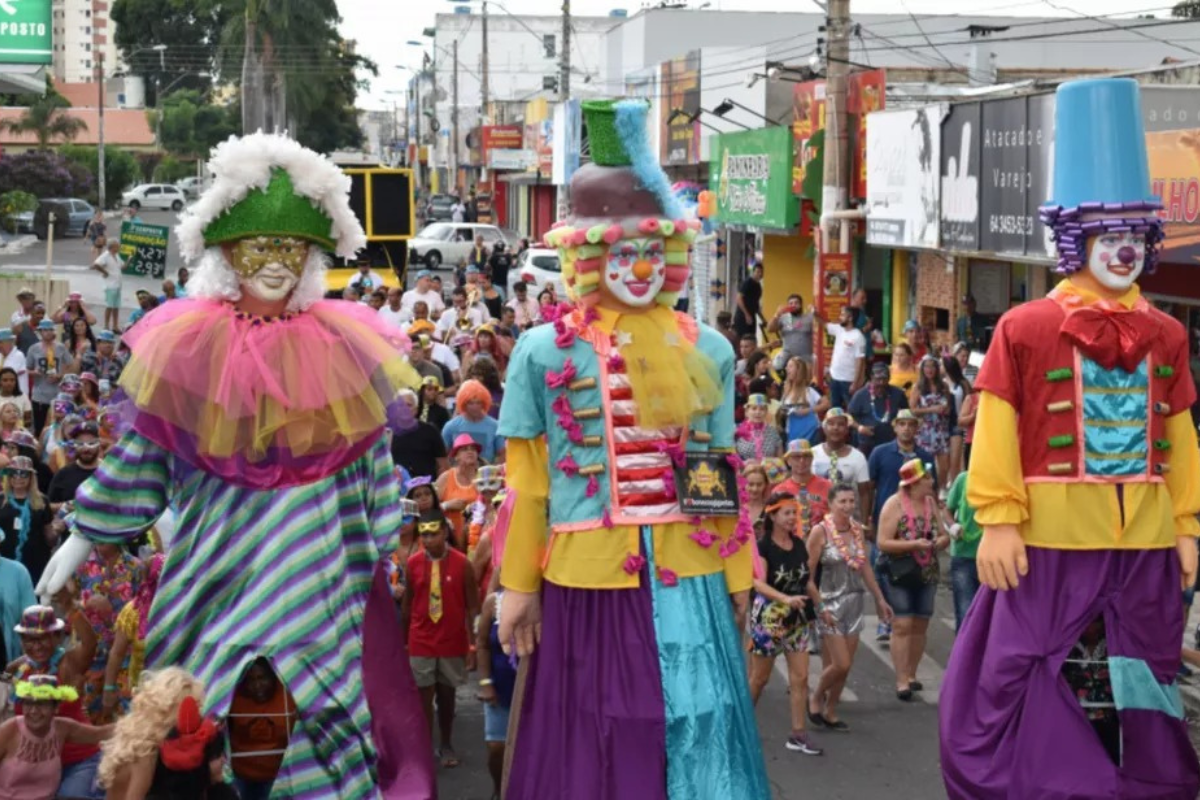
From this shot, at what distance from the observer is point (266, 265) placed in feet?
19.5

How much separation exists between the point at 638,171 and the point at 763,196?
23.0 meters

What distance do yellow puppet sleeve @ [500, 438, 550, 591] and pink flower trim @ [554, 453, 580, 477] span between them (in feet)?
0.37

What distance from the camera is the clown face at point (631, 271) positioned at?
6.37 metres

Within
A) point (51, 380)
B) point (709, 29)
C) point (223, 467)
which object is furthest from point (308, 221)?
point (709, 29)

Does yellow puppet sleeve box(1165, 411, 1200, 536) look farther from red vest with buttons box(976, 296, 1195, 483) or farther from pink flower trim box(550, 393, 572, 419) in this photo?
pink flower trim box(550, 393, 572, 419)

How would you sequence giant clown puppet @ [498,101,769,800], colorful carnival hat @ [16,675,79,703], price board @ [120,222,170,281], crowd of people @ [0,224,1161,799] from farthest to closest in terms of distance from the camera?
price board @ [120,222,170,281] → colorful carnival hat @ [16,675,79,703] → crowd of people @ [0,224,1161,799] → giant clown puppet @ [498,101,769,800]

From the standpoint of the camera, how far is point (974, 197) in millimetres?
20516

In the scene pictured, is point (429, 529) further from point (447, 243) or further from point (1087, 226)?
point (447, 243)

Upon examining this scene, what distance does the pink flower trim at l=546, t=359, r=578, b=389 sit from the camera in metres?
6.30

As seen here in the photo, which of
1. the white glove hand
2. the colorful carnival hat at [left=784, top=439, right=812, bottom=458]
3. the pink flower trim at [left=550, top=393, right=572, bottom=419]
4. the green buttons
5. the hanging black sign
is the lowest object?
the colorful carnival hat at [left=784, top=439, right=812, bottom=458]

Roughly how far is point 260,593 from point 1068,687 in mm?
2844

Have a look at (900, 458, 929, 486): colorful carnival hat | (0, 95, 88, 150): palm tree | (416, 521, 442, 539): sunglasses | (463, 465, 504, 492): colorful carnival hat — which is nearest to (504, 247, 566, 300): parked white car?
(900, 458, 929, 486): colorful carnival hat

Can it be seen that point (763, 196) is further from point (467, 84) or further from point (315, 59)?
point (467, 84)

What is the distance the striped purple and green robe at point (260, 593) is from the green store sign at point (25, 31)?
1755cm
